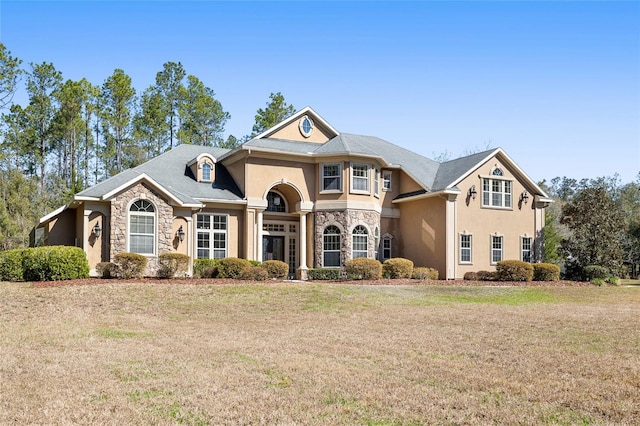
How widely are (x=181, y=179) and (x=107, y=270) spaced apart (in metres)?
6.78

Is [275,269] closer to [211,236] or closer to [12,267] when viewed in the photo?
[211,236]

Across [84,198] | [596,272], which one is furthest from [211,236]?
[596,272]

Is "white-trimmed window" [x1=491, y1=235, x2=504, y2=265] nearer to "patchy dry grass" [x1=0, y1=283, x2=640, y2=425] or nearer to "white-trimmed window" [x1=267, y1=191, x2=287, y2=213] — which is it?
"white-trimmed window" [x1=267, y1=191, x2=287, y2=213]

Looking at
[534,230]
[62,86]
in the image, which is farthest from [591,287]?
[62,86]

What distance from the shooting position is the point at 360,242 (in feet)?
93.0

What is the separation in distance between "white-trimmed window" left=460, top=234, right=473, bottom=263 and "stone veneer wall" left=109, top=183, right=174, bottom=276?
13.7 meters

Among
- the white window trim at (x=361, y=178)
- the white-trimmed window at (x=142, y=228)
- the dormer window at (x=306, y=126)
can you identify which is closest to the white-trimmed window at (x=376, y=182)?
the white window trim at (x=361, y=178)

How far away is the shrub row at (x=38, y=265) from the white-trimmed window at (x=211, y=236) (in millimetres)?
6509

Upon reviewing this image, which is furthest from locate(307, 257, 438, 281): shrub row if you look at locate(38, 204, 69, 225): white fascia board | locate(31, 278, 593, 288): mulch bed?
locate(38, 204, 69, 225): white fascia board

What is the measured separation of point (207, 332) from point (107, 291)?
7156 millimetres

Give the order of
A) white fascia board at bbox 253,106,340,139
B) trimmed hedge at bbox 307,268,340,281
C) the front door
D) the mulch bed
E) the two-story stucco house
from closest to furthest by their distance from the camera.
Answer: the mulch bed < the two-story stucco house < trimmed hedge at bbox 307,268,340,281 < the front door < white fascia board at bbox 253,106,340,139

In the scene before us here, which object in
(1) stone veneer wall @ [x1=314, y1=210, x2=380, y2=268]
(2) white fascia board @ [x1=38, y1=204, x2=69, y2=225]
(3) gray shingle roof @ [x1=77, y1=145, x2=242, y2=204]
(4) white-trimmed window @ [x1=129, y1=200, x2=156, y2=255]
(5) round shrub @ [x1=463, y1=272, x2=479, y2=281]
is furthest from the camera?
(5) round shrub @ [x1=463, y1=272, x2=479, y2=281]

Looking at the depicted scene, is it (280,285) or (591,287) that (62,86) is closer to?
(280,285)

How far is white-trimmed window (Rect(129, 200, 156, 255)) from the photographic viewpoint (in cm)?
2381
